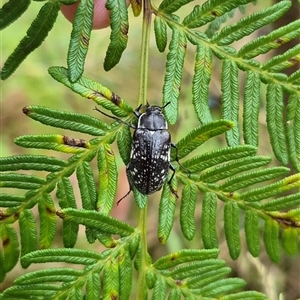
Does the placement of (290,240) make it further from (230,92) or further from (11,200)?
(11,200)

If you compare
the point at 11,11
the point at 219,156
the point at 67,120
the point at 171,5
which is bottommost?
the point at 219,156

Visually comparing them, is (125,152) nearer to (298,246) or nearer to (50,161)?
(50,161)

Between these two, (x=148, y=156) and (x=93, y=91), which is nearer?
(x=93, y=91)

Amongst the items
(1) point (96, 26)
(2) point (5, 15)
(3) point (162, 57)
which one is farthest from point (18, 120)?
(2) point (5, 15)

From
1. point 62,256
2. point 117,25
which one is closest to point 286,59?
point 117,25

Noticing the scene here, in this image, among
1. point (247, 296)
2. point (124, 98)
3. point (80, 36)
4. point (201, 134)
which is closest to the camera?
point (80, 36)

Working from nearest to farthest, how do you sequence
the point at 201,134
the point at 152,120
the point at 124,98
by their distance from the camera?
1. the point at 201,134
2. the point at 152,120
3. the point at 124,98

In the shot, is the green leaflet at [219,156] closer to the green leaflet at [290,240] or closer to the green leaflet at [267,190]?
the green leaflet at [267,190]

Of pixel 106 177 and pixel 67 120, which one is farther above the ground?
pixel 67 120
